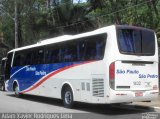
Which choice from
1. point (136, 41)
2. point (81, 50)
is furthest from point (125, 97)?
point (81, 50)

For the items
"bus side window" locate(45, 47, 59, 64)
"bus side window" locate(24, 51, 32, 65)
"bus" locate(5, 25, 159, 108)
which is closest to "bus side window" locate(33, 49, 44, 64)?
"bus side window" locate(45, 47, 59, 64)

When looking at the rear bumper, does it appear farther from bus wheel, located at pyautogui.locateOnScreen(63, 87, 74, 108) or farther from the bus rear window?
bus wheel, located at pyautogui.locateOnScreen(63, 87, 74, 108)

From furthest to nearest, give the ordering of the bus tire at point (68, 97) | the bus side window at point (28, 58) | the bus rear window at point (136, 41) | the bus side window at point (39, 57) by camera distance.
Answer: the bus side window at point (28, 58)
the bus side window at point (39, 57)
the bus tire at point (68, 97)
the bus rear window at point (136, 41)

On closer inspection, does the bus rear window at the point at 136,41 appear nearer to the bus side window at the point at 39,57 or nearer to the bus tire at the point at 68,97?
the bus tire at the point at 68,97

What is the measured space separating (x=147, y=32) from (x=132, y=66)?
1.70 metres

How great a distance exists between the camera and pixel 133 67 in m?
15.4

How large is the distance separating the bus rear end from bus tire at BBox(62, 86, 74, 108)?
120 inches

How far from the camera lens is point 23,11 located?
135ft

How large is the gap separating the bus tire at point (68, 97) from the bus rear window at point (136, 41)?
3.61 meters

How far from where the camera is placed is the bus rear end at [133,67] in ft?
48.7

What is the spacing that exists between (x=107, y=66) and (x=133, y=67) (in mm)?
1142

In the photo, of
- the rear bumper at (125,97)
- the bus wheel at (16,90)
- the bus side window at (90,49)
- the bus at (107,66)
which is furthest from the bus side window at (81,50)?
the bus wheel at (16,90)

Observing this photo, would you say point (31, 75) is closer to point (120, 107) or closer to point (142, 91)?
point (120, 107)

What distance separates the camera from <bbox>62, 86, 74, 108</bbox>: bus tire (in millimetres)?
17375
